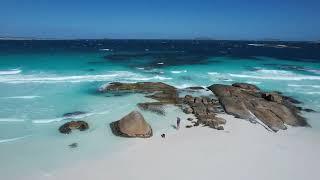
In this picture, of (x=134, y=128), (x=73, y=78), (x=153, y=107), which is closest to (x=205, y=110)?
(x=153, y=107)

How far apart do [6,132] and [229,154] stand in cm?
1217

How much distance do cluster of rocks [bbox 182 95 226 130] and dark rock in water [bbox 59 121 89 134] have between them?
21.1 ft

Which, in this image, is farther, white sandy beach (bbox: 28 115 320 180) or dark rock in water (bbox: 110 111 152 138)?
dark rock in water (bbox: 110 111 152 138)

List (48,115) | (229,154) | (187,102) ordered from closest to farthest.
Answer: (229,154) < (48,115) < (187,102)

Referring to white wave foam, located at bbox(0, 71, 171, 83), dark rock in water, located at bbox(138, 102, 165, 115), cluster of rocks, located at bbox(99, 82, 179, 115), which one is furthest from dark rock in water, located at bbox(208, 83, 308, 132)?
white wave foam, located at bbox(0, 71, 171, 83)

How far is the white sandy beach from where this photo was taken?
14.2 meters

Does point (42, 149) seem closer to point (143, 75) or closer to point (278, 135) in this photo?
point (278, 135)

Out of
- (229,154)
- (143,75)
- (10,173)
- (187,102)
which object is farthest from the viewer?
(143,75)

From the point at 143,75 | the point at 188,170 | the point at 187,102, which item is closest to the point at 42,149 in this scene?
the point at 188,170

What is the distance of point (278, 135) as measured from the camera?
1894 centimetres

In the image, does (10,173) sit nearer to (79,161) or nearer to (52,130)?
(79,161)

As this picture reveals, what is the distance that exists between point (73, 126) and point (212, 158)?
8116 millimetres

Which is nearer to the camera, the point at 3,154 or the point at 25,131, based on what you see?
the point at 3,154

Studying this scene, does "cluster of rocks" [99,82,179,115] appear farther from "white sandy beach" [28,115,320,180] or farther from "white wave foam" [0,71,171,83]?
"white wave foam" [0,71,171,83]
